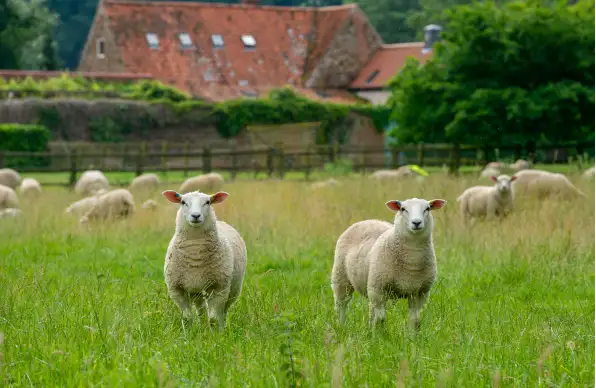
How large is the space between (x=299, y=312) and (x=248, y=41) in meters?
47.7

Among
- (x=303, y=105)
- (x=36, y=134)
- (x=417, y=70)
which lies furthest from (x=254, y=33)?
(x=417, y=70)

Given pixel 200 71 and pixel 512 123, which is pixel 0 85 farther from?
pixel 512 123

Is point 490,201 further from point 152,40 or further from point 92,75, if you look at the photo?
point 152,40

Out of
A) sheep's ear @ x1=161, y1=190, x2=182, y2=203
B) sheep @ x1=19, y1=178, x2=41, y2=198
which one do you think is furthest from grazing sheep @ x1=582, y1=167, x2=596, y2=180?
sheep's ear @ x1=161, y1=190, x2=182, y2=203

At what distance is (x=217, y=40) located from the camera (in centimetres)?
5334

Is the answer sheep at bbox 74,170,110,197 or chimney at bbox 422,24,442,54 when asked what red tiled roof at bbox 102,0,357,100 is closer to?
chimney at bbox 422,24,442,54

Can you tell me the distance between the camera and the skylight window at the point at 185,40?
52097 millimetres

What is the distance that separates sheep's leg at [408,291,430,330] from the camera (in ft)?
22.1

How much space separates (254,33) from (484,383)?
166ft

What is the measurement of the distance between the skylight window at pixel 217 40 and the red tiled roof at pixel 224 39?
0.19 metres

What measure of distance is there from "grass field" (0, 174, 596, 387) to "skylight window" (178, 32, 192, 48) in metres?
38.3

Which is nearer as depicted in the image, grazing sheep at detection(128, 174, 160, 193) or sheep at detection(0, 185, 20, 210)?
sheep at detection(0, 185, 20, 210)

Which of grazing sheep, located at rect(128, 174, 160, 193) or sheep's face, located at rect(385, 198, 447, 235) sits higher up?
sheep's face, located at rect(385, 198, 447, 235)

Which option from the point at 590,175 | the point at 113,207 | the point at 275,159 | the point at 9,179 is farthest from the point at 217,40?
the point at 113,207
